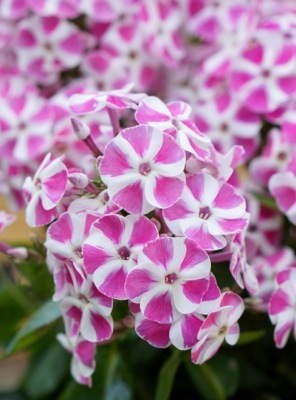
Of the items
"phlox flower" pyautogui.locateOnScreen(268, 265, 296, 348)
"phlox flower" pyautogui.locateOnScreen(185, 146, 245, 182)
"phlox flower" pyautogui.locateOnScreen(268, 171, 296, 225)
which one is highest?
"phlox flower" pyautogui.locateOnScreen(185, 146, 245, 182)

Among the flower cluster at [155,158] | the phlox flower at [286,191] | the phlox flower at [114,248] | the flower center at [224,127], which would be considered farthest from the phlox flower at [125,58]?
the phlox flower at [114,248]

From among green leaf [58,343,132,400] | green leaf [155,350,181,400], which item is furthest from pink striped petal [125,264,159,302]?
green leaf [58,343,132,400]

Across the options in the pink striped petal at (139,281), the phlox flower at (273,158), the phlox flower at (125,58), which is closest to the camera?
the pink striped petal at (139,281)

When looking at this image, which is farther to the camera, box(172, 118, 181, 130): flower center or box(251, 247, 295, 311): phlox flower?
box(251, 247, 295, 311): phlox flower

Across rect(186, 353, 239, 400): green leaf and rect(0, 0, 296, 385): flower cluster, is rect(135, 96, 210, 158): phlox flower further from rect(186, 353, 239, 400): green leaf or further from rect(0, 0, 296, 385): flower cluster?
rect(186, 353, 239, 400): green leaf

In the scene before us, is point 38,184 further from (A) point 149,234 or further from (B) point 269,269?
(B) point 269,269

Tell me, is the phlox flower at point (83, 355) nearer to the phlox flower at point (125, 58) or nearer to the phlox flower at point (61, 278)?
the phlox flower at point (61, 278)

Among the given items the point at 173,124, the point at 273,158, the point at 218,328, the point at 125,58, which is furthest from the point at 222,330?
the point at 125,58

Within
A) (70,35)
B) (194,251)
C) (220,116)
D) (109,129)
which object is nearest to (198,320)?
(194,251)
